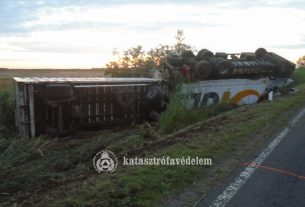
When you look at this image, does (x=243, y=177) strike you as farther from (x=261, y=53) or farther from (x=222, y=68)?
(x=261, y=53)

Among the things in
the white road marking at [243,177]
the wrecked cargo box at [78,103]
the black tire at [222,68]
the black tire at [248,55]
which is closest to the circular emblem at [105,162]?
the white road marking at [243,177]

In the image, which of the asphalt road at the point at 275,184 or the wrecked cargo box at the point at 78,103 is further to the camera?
the wrecked cargo box at the point at 78,103

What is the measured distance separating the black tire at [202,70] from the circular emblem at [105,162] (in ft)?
24.3

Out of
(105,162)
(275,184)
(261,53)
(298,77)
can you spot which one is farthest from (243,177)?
(298,77)

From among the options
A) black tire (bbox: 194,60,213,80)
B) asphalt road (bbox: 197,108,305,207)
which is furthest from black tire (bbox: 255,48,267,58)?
asphalt road (bbox: 197,108,305,207)

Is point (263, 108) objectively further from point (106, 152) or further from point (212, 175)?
point (212, 175)

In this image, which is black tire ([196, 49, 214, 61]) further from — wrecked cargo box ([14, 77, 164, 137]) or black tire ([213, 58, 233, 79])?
wrecked cargo box ([14, 77, 164, 137])

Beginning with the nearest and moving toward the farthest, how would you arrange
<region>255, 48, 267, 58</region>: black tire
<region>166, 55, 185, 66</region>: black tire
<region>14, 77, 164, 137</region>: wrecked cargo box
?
1. <region>14, 77, 164, 137</region>: wrecked cargo box
2. <region>166, 55, 185, 66</region>: black tire
3. <region>255, 48, 267, 58</region>: black tire

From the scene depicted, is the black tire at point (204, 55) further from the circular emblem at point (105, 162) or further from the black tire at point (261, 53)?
the circular emblem at point (105, 162)

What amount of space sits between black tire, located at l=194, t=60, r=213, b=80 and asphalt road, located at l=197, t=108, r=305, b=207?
7300mm

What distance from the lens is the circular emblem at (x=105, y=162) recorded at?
6148mm

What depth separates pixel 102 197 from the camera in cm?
464

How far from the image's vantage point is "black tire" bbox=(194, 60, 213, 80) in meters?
14.3

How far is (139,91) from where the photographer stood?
12352 mm
